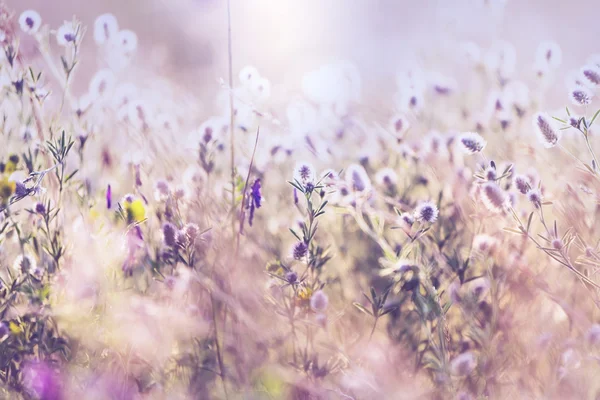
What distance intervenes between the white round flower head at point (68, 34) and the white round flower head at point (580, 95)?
103cm

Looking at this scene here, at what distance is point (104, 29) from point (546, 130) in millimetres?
1299

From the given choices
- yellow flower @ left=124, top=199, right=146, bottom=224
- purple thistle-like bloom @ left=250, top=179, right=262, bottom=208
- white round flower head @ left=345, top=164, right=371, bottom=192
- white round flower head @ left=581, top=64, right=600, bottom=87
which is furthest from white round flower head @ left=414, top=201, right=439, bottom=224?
yellow flower @ left=124, top=199, right=146, bottom=224

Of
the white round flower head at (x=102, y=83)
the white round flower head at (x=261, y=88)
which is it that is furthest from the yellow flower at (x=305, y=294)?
the white round flower head at (x=102, y=83)

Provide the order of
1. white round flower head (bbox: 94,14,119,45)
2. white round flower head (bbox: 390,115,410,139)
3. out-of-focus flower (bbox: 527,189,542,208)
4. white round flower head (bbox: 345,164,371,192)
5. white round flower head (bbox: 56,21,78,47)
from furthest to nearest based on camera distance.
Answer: white round flower head (bbox: 94,14,119,45), white round flower head (bbox: 390,115,410,139), white round flower head (bbox: 56,21,78,47), white round flower head (bbox: 345,164,371,192), out-of-focus flower (bbox: 527,189,542,208)

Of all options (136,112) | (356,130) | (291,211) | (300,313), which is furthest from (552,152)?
(136,112)

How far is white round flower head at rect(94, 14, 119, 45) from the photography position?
5.47ft

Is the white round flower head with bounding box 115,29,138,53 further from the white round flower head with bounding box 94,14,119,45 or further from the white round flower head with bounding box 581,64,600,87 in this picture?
the white round flower head with bounding box 581,64,600,87

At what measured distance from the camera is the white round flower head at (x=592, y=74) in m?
1.03

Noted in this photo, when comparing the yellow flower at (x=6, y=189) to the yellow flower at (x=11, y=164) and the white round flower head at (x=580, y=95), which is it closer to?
the yellow flower at (x=11, y=164)

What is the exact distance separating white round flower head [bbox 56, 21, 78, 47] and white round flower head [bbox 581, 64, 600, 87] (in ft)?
3.48

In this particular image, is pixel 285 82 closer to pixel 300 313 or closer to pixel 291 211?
pixel 291 211

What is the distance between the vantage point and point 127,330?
103 cm

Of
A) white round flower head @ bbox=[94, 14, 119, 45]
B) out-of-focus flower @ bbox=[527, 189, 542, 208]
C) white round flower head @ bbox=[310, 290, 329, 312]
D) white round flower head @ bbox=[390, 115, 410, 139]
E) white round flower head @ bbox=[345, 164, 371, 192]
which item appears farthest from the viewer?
white round flower head @ bbox=[94, 14, 119, 45]

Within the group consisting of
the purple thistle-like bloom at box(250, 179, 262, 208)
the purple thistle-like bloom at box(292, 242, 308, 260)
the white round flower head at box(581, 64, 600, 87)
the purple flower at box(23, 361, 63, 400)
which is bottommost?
the purple flower at box(23, 361, 63, 400)
